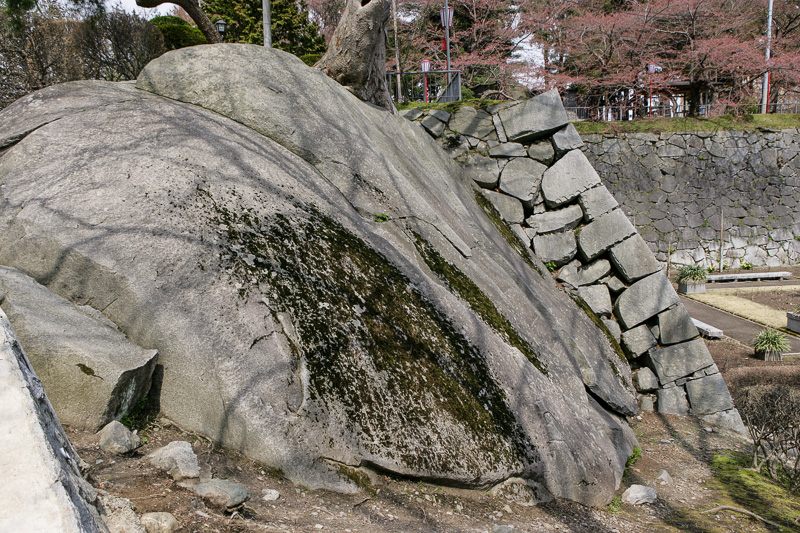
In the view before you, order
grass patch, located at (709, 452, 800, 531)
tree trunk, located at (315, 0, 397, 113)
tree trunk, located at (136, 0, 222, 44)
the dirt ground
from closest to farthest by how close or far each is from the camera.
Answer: the dirt ground → grass patch, located at (709, 452, 800, 531) → tree trunk, located at (315, 0, 397, 113) → tree trunk, located at (136, 0, 222, 44)

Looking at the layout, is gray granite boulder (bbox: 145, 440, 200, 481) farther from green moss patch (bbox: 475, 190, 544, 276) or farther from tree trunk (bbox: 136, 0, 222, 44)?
tree trunk (bbox: 136, 0, 222, 44)

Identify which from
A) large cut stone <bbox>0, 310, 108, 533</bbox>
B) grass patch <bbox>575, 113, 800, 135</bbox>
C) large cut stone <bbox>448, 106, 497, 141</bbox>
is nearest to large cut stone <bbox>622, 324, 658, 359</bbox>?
large cut stone <bbox>448, 106, 497, 141</bbox>

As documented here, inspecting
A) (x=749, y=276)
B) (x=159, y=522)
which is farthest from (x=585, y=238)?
(x=749, y=276)

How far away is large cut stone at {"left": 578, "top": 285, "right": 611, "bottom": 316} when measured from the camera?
662 cm

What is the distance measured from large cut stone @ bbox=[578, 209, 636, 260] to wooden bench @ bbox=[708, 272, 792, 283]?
9938mm

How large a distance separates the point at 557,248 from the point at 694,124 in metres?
11.7

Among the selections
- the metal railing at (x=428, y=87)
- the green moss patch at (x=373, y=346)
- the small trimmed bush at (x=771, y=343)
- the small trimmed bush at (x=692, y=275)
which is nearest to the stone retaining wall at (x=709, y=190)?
the small trimmed bush at (x=692, y=275)

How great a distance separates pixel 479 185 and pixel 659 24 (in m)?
14.3

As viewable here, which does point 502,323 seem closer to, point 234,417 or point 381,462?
point 381,462

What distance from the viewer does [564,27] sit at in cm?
1834

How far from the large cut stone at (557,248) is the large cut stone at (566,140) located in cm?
105

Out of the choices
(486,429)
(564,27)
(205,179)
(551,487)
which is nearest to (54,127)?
(205,179)

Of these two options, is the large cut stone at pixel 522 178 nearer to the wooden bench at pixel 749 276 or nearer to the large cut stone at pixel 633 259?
the large cut stone at pixel 633 259

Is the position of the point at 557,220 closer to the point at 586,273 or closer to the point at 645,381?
the point at 586,273
